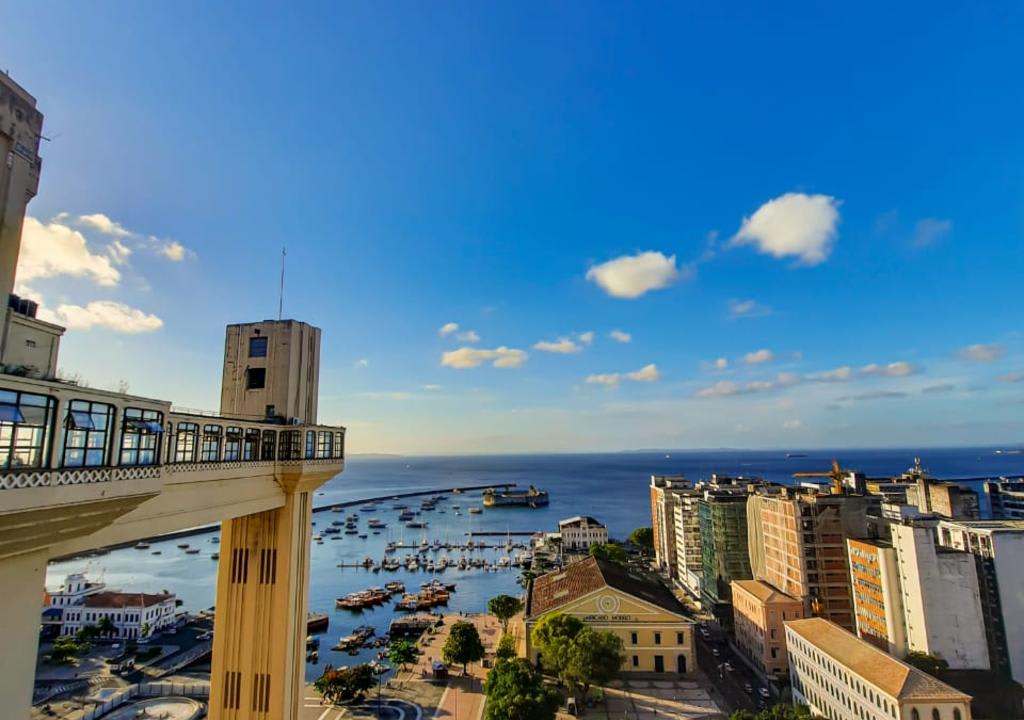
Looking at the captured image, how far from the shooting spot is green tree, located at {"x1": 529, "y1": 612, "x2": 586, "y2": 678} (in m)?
43.0

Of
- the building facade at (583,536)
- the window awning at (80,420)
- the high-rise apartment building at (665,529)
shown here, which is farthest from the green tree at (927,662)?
the building facade at (583,536)

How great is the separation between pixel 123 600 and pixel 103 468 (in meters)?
73.6

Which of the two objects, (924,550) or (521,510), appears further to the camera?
(521,510)

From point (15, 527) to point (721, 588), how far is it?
245ft

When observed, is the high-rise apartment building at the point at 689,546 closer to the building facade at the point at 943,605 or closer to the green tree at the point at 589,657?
the building facade at the point at 943,605

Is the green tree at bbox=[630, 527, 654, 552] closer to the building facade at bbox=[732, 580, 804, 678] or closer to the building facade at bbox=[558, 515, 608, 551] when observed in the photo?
the building facade at bbox=[558, 515, 608, 551]

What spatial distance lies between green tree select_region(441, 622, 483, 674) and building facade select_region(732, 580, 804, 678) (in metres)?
26.0

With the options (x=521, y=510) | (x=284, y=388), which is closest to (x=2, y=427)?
(x=284, y=388)

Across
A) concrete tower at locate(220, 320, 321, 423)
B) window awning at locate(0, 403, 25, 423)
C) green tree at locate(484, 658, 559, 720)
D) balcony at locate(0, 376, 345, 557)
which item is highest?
concrete tower at locate(220, 320, 321, 423)

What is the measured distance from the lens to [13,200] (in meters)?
11.2

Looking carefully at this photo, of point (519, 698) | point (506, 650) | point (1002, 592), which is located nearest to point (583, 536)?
point (506, 650)

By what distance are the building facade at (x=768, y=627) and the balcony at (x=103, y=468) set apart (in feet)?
→ 159

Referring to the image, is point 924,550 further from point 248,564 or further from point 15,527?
point 15,527

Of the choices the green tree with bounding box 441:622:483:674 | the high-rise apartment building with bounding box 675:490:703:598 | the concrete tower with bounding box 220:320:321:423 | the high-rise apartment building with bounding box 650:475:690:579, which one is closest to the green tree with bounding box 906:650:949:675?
the high-rise apartment building with bounding box 675:490:703:598
